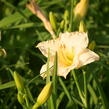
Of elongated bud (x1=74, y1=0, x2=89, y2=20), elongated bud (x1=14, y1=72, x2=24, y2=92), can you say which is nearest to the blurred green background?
elongated bud (x1=74, y1=0, x2=89, y2=20)

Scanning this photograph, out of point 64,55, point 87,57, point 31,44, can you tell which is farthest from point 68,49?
point 31,44

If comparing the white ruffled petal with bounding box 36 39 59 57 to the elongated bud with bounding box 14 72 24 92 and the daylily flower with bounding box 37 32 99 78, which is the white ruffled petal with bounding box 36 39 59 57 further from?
the elongated bud with bounding box 14 72 24 92

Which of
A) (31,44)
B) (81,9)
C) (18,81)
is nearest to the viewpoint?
(18,81)

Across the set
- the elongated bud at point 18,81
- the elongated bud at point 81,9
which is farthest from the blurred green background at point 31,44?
the elongated bud at point 18,81

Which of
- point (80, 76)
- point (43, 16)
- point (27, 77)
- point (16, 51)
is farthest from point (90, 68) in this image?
point (16, 51)

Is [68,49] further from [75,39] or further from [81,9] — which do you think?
[81,9]

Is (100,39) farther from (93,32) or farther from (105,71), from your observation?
(105,71)
